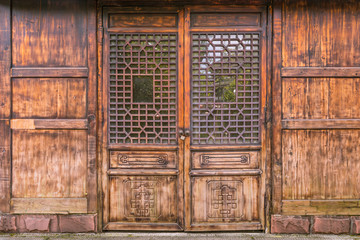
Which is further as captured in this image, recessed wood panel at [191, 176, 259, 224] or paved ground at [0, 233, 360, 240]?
Result: recessed wood panel at [191, 176, 259, 224]

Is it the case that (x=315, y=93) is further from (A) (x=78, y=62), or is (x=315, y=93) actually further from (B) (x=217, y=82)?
(A) (x=78, y=62)

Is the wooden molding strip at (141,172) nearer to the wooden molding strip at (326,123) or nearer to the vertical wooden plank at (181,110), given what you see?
the vertical wooden plank at (181,110)

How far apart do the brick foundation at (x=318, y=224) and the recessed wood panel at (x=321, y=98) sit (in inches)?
47.9

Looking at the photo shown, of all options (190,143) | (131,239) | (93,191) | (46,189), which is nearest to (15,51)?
(46,189)

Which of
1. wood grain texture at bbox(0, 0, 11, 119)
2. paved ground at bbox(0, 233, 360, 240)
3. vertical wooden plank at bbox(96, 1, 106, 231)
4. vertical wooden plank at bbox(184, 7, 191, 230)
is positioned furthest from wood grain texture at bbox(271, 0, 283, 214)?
wood grain texture at bbox(0, 0, 11, 119)

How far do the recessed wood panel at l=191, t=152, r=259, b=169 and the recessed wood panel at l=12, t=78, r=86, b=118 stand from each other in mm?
1493

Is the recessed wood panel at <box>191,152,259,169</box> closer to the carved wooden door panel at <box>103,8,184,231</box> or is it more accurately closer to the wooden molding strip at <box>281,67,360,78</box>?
the carved wooden door panel at <box>103,8,184,231</box>

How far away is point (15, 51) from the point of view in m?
3.47

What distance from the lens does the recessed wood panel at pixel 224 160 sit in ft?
11.5

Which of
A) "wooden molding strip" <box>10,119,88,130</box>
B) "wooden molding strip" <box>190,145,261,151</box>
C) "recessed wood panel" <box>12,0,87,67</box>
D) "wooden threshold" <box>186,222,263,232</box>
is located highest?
"recessed wood panel" <box>12,0,87,67</box>

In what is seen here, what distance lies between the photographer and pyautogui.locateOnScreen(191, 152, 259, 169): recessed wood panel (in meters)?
3.50

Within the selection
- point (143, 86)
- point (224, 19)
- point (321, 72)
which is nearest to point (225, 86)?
point (224, 19)

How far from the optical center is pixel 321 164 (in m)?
3.48

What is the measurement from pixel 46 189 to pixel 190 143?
1833mm
